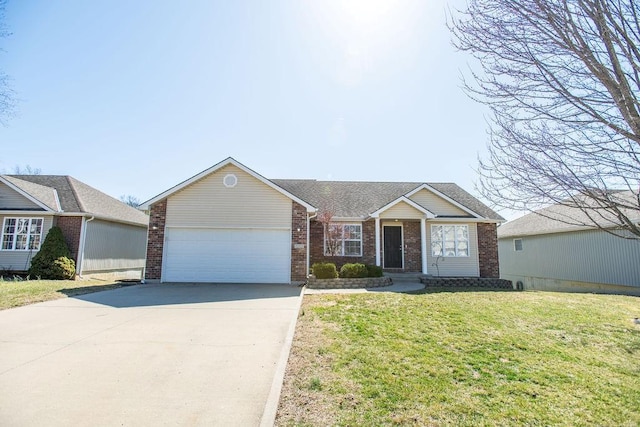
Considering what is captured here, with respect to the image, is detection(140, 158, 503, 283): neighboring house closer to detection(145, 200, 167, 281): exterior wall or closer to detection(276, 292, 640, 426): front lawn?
detection(145, 200, 167, 281): exterior wall

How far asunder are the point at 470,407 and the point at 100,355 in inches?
201

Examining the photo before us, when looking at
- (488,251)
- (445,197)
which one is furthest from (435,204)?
(488,251)

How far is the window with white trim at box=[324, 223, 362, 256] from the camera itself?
51.1 feet

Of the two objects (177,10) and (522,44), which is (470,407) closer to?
(522,44)

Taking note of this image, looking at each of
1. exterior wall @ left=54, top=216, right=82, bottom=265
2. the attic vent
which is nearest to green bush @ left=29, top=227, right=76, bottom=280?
exterior wall @ left=54, top=216, right=82, bottom=265

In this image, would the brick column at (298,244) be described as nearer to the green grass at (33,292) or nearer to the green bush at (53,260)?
the green grass at (33,292)

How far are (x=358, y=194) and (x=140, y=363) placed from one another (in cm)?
1527

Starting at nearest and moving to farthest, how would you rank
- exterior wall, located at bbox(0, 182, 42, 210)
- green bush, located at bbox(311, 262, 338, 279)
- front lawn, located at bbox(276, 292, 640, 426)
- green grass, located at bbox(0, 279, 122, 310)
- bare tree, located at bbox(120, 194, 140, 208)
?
front lawn, located at bbox(276, 292, 640, 426)
green grass, located at bbox(0, 279, 122, 310)
green bush, located at bbox(311, 262, 338, 279)
exterior wall, located at bbox(0, 182, 42, 210)
bare tree, located at bbox(120, 194, 140, 208)

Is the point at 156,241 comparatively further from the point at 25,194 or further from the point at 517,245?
the point at 517,245

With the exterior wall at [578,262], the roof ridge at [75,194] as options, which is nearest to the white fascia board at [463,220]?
the exterior wall at [578,262]

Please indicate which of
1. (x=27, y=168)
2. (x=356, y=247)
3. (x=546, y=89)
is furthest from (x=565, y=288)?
(x=27, y=168)

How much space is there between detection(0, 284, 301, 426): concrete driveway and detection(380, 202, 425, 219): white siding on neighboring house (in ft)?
26.2

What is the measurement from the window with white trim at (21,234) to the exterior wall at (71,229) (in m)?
0.87

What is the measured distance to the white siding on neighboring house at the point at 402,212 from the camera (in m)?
15.0
